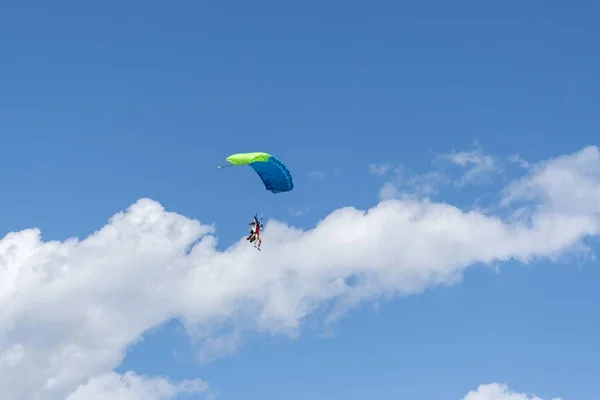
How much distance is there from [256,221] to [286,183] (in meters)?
8.19

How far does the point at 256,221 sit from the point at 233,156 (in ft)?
43.6

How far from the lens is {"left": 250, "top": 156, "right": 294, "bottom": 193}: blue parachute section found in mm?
108875

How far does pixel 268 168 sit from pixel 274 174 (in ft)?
4.46

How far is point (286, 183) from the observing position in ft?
366

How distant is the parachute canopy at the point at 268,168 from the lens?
106375 millimetres

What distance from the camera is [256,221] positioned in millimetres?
117438

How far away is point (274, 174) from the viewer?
11069 cm

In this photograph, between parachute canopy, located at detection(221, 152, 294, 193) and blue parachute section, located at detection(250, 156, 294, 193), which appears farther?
blue parachute section, located at detection(250, 156, 294, 193)

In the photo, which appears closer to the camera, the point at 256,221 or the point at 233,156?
the point at 233,156

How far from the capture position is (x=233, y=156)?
350 feet

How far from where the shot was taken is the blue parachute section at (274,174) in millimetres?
108875

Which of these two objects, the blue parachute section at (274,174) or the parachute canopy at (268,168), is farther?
the blue parachute section at (274,174)

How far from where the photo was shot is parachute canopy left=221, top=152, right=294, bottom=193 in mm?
106375
